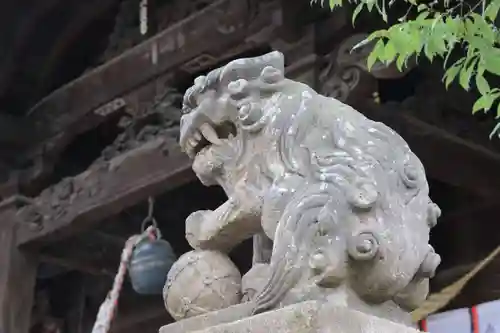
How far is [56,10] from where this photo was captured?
14.9 ft

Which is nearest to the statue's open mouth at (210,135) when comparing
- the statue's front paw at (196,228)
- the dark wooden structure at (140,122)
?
the statue's front paw at (196,228)

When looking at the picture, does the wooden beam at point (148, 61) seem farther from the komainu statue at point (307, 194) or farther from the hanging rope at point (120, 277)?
the komainu statue at point (307, 194)

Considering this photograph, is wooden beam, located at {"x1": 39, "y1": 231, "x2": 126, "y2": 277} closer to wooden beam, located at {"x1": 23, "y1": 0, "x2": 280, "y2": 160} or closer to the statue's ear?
wooden beam, located at {"x1": 23, "y1": 0, "x2": 280, "y2": 160}

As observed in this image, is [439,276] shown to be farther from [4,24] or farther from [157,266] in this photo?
[4,24]

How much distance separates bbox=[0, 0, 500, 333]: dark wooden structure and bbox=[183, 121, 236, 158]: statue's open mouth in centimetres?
143

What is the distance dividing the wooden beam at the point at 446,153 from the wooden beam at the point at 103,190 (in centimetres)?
87

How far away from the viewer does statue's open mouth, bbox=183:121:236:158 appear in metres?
1.62

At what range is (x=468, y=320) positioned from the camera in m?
3.44

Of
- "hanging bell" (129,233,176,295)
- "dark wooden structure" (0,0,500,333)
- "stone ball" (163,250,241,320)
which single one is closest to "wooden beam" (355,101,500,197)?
"dark wooden structure" (0,0,500,333)

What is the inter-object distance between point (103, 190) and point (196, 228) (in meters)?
2.45

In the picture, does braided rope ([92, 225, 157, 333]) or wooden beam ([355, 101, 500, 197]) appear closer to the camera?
wooden beam ([355, 101, 500, 197])

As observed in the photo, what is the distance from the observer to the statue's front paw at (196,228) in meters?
1.58

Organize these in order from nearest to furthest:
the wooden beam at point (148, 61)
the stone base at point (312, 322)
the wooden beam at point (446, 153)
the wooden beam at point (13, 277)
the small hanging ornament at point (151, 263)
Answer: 1. the stone base at point (312, 322)
2. the wooden beam at point (446, 153)
3. the wooden beam at point (148, 61)
4. the small hanging ornament at point (151, 263)
5. the wooden beam at point (13, 277)

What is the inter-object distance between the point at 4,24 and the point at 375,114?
200 cm
